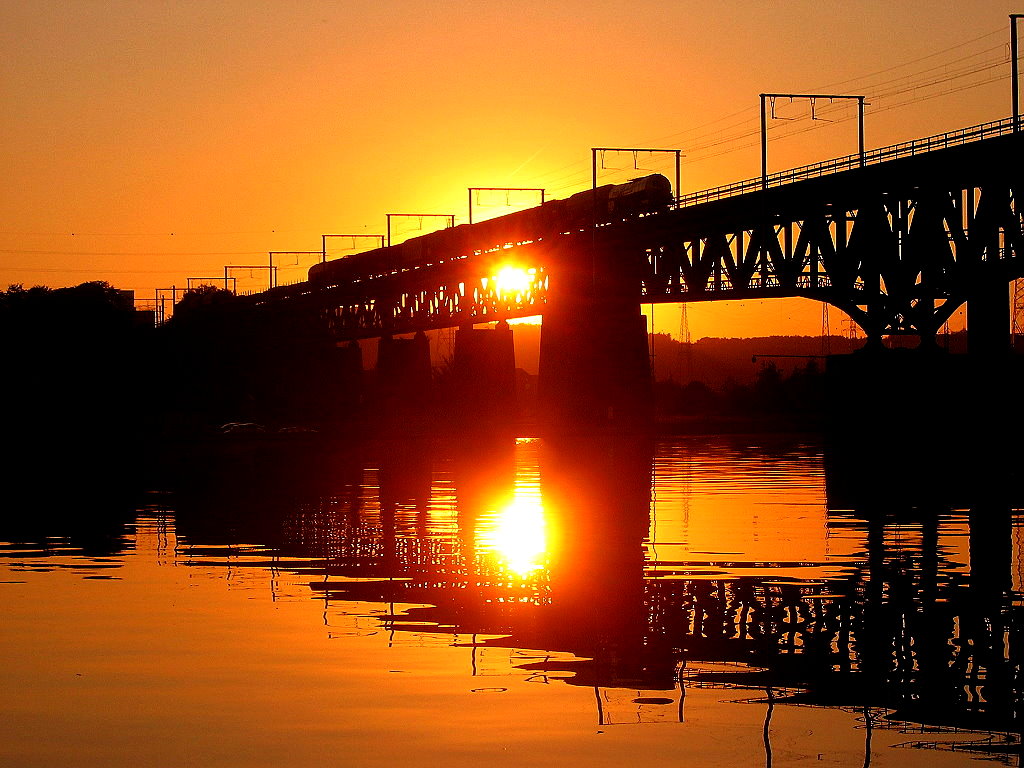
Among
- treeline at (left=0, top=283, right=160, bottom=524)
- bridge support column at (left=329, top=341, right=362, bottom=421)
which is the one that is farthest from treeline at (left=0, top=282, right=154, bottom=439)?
bridge support column at (left=329, top=341, right=362, bottom=421)

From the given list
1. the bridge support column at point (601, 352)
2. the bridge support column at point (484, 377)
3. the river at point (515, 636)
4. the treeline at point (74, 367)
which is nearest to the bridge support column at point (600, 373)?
the bridge support column at point (601, 352)

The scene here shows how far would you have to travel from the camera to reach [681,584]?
832 inches

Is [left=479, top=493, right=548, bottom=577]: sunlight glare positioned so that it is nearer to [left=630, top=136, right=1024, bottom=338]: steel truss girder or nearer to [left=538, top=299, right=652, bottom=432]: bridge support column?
[left=630, top=136, right=1024, bottom=338]: steel truss girder

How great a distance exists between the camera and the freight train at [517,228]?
291ft

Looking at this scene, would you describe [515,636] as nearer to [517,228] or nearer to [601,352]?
[601,352]

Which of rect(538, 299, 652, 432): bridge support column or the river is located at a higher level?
rect(538, 299, 652, 432): bridge support column

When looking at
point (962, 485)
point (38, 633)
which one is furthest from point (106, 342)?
point (38, 633)

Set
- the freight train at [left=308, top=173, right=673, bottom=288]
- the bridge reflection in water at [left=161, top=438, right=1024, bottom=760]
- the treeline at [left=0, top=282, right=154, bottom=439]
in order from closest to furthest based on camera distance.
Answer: the bridge reflection in water at [left=161, top=438, right=1024, bottom=760], the freight train at [left=308, top=173, right=673, bottom=288], the treeline at [left=0, top=282, right=154, bottom=439]

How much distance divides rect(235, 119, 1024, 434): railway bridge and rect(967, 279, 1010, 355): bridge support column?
0.06m

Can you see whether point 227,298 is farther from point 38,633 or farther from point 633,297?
point 38,633

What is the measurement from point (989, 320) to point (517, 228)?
4802cm

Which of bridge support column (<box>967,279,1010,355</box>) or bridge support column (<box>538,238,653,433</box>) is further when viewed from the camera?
bridge support column (<box>538,238,653,433</box>)

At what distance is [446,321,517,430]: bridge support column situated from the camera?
393 feet

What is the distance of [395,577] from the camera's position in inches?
896
